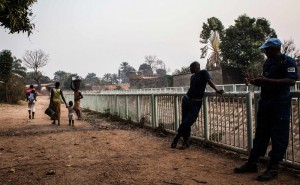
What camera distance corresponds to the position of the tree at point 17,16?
11.0 metres

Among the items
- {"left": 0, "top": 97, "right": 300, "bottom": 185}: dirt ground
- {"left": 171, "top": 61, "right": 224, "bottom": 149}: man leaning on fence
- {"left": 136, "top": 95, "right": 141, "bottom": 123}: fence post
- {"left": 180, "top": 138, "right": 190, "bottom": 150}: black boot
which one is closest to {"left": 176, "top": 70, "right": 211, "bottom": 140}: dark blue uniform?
{"left": 171, "top": 61, "right": 224, "bottom": 149}: man leaning on fence

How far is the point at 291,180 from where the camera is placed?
180 inches

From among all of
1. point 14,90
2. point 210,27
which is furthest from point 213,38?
point 14,90

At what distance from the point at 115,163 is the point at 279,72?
3.30 m

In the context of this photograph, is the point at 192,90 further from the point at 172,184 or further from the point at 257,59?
the point at 257,59

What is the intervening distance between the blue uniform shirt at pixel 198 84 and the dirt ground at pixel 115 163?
1.26 metres

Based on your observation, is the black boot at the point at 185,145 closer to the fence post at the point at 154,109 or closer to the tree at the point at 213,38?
the fence post at the point at 154,109

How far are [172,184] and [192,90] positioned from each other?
2.90 m

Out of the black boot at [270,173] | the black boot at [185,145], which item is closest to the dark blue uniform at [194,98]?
the black boot at [185,145]

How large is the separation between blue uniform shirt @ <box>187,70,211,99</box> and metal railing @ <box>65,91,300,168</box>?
0.28 metres

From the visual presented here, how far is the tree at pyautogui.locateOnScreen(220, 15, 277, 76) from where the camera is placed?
1668 inches

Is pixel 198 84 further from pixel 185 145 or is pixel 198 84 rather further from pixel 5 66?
pixel 5 66

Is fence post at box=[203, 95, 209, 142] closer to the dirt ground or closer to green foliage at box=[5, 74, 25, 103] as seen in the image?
the dirt ground

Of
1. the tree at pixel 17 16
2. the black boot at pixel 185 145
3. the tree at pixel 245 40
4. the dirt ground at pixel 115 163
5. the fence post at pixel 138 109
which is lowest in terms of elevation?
the dirt ground at pixel 115 163
